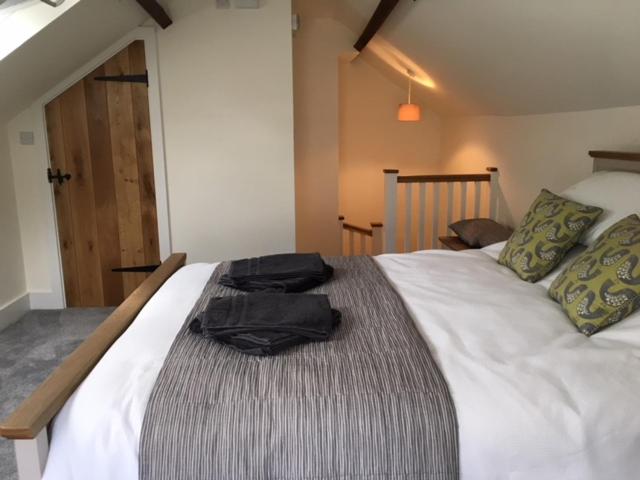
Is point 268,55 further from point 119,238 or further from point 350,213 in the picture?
point 350,213

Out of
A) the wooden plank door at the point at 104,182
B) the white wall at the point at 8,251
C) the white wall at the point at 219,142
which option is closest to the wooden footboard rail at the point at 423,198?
the white wall at the point at 219,142

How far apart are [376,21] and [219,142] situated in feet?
4.45

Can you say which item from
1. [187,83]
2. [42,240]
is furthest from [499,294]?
[42,240]

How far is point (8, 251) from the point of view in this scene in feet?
12.5

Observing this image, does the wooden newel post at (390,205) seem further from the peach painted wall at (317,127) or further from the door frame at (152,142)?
the door frame at (152,142)

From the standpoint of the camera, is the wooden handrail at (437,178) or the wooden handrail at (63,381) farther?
the wooden handrail at (437,178)

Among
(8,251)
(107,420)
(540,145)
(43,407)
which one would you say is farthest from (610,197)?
(8,251)

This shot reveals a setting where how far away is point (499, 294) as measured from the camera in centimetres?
209

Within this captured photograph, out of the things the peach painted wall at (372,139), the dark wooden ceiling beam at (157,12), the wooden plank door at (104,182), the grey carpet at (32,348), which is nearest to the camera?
the grey carpet at (32,348)

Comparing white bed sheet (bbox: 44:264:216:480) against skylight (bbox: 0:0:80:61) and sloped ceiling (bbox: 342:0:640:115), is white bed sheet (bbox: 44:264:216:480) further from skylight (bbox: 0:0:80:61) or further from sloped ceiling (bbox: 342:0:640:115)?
sloped ceiling (bbox: 342:0:640:115)

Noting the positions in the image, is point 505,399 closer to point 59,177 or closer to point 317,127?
point 59,177

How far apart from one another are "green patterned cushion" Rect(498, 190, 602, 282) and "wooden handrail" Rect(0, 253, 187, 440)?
5.04 feet

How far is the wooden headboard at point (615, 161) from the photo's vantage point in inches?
99.2

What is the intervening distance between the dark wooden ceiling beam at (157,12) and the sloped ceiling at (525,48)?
133 centimetres
